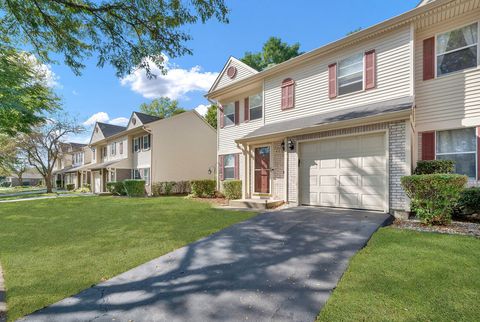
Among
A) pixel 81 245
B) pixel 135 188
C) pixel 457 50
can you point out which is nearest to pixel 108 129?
pixel 135 188

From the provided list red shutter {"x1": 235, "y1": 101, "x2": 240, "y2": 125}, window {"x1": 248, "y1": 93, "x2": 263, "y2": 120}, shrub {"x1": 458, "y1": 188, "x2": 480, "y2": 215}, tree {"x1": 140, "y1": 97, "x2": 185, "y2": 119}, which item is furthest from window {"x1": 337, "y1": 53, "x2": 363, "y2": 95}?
tree {"x1": 140, "y1": 97, "x2": 185, "y2": 119}

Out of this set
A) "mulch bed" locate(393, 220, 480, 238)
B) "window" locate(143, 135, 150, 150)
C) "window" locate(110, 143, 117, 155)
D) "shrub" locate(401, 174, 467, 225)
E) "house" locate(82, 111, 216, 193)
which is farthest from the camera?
"window" locate(110, 143, 117, 155)

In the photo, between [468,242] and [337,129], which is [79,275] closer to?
[468,242]

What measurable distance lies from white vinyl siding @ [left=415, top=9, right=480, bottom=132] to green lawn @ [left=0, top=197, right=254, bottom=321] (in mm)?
6684

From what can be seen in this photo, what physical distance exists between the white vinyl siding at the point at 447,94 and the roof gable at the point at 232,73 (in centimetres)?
722

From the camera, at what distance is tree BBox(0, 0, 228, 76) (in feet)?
17.9

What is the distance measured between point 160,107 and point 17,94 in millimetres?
34428

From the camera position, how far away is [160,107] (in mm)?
40875

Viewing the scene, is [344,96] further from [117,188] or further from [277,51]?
[277,51]

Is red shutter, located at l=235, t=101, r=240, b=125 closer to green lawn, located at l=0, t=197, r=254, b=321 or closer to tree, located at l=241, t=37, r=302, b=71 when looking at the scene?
green lawn, located at l=0, t=197, r=254, b=321

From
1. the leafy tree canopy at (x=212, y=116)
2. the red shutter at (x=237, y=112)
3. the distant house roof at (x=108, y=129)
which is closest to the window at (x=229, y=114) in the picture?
the red shutter at (x=237, y=112)

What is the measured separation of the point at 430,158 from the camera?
316 inches

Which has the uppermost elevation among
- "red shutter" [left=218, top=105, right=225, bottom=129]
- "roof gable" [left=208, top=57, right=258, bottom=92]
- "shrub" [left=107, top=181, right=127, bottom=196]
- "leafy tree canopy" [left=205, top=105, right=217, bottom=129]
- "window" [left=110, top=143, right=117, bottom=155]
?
"leafy tree canopy" [left=205, top=105, right=217, bottom=129]

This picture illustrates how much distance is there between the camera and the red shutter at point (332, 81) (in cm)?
959
